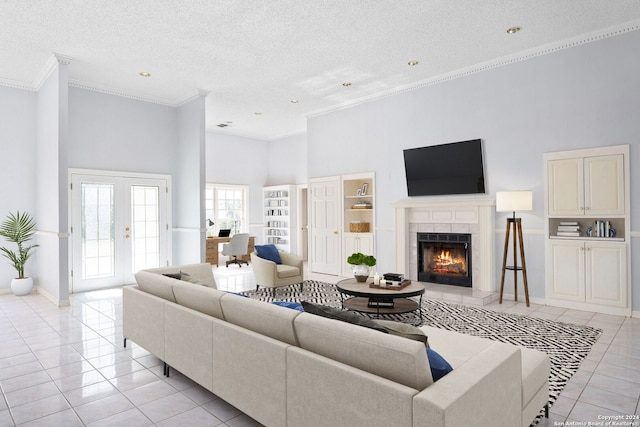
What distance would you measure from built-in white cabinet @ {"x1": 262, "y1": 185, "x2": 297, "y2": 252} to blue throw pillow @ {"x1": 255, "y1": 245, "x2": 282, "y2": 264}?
427 centimetres

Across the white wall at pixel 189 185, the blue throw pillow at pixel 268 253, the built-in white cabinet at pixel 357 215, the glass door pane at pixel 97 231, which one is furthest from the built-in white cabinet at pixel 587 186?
the glass door pane at pixel 97 231

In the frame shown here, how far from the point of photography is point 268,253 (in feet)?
21.3

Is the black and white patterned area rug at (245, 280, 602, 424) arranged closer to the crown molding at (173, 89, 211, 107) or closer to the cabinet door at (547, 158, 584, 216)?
the cabinet door at (547, 158, 584, 216)

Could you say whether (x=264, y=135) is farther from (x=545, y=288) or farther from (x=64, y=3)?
(x=545, y=288)

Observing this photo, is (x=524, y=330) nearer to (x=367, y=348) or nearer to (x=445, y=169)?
(x=445, y=169)

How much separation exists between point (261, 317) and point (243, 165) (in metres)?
9.08

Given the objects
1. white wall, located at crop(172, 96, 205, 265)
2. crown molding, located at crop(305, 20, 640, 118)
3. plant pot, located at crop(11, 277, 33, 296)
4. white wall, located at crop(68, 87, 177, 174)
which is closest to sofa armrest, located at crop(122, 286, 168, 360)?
white wall, located at crop(172, 96, 205, 265)

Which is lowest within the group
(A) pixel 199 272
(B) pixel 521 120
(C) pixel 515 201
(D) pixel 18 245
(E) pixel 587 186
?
(A) pixel 199 272

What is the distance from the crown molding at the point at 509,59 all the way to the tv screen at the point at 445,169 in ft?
3.51

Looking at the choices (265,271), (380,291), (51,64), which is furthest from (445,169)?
(51,64)

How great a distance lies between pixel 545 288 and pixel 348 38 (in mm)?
4273

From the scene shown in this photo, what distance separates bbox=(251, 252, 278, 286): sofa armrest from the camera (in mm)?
6020

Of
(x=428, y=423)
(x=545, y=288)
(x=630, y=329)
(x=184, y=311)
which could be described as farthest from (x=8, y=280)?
(x=630, y=329)

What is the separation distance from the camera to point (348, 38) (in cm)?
502
